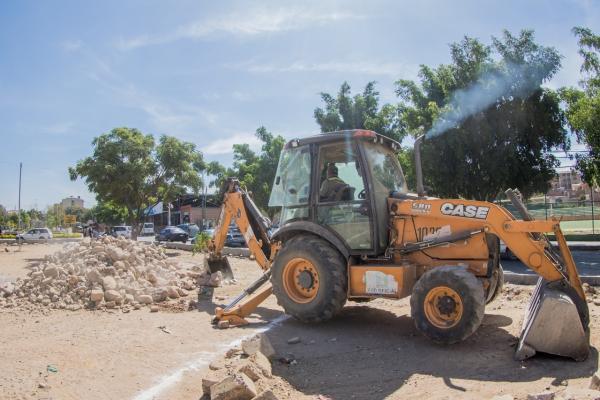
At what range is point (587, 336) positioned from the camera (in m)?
5.23

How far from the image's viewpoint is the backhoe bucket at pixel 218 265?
35.8ft

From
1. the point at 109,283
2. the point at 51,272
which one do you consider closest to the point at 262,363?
the point at 109,283

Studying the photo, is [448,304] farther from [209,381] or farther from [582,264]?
[582,264]

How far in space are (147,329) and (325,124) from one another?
2124cm

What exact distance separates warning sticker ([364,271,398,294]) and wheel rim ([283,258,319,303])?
70cm

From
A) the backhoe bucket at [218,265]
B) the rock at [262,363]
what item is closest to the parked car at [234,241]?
the backhoe bucket at [218,265]

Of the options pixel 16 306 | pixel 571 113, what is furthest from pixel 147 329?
pixel 571 113

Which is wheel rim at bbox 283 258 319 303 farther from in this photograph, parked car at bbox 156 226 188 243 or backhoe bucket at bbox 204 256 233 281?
parked car at bbox 156 226 188 243

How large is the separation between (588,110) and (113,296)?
14536 millimetres

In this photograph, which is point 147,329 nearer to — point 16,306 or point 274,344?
point 274,344

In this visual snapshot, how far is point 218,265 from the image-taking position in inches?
436

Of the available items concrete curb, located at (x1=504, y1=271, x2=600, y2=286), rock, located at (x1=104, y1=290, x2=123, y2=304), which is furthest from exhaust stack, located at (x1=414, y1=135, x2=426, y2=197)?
rock, located at (x1=104, y1=290, x2=123, y2=304)

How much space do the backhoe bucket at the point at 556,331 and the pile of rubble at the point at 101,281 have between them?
20.8ft

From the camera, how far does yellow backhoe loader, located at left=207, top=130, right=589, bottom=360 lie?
5.74 meters
